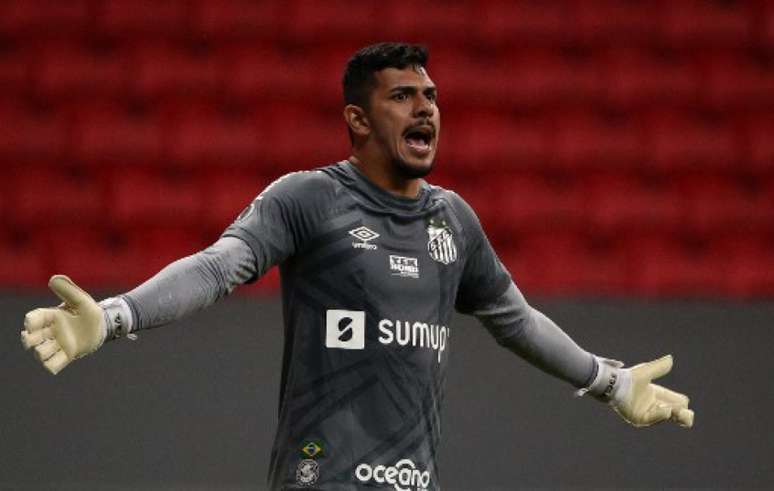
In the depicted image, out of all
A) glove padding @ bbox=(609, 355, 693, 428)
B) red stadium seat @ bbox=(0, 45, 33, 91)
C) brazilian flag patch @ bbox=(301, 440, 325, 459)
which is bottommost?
brazilian flag patch @ bbox=(301, 440, 325, 459)

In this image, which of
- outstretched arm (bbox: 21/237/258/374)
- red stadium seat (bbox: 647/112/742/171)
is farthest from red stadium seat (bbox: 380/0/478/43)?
outstretched arm (bbox: 21/237/258/374)

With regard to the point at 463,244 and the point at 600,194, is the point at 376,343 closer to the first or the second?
the point at 463,244

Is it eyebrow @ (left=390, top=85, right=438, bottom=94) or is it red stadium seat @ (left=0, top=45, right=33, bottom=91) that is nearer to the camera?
eyebrow @ (left=390, top=85, right=438, bottom=94)

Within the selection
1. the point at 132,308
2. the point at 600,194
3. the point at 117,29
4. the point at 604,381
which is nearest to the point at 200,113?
the point at 117,29

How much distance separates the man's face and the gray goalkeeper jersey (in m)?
0.08

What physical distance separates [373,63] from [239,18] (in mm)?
3199

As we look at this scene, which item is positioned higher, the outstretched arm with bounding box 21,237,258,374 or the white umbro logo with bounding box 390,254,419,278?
the white umbro logo with bounding box 390,254,419,278

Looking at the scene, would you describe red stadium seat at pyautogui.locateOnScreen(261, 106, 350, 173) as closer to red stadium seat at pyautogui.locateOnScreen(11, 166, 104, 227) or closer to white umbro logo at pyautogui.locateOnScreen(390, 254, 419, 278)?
red stadium seat at pyautogui.locateOnScreen(11, 166, 104, 227)

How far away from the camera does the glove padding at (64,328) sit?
6.28 ft

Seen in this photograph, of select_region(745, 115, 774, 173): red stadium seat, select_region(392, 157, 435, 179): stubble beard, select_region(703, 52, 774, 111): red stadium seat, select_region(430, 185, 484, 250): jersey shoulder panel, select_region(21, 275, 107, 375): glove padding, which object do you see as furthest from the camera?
select_region(703, 52, 774, 111): red stadium seat

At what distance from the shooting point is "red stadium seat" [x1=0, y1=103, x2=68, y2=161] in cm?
Answer: 531

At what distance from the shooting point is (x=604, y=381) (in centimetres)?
279

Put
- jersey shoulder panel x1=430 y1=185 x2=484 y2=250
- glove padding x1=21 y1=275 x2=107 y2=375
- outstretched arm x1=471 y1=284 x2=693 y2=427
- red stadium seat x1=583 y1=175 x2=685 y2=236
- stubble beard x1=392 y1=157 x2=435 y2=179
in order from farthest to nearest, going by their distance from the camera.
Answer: red stadium seat x1=583 y1=175 x2=685 y2=236 < outstretched arm x1=471 y1=284 x2=693 y2=427 < jersey shoulder panel x1=430 y1=185 x2=484 y2=250 < stubble beard x1=392 y1=157 x2=435 y2=179 < glove padding x1=21 y1=275 x2=107 y2=375

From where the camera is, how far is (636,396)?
111 inches
